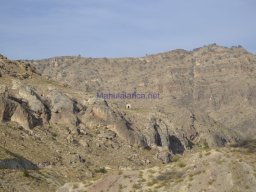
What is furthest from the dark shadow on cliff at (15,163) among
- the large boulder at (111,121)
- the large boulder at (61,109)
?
the large boulder at (111,121)

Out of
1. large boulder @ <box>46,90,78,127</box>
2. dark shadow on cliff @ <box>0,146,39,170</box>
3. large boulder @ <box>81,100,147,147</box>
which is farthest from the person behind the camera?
large boulder @ <box>81,100,147,147</box>

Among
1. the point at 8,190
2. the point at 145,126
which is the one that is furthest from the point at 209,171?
the point at 145,126

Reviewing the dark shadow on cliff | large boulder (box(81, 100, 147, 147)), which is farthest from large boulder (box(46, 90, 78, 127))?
the dark shadow on cliff

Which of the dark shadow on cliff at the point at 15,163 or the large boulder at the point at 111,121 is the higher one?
the large boulder at the point at 111,121

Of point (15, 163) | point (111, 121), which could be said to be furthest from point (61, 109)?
point (15, 163)

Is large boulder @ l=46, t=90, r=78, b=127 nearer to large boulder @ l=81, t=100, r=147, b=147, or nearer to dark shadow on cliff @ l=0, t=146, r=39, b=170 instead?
large boulder @ l=81, t=100, r=147, b=147

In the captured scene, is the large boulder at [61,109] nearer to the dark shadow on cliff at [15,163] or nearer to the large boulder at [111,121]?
the large boulder at [111,121]

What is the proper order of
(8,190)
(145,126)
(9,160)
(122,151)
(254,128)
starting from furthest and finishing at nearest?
(254,128), (145,126), (122,151), (9,160), (8,190)

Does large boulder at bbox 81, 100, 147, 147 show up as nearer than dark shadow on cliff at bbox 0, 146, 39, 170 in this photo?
No

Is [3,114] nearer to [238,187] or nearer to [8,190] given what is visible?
[8,190]

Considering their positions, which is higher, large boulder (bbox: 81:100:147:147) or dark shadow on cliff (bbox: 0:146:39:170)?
large boulder (bbox: 81:100:147:147)

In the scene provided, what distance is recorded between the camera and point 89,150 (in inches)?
2482

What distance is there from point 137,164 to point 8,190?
82.0 feet

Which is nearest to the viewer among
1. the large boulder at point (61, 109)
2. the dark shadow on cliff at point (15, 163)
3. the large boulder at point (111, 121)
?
the dark shadow on cliff at point (15, 163)
